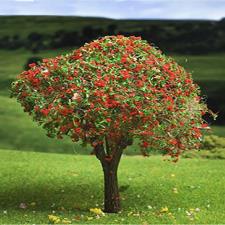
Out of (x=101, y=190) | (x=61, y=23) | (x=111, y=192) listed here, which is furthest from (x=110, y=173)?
(x=61, y=23)

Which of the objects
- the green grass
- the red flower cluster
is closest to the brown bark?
the red flower cluster

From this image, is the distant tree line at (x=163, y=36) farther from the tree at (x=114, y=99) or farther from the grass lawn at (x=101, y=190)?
the tree at (x=114, y=99)

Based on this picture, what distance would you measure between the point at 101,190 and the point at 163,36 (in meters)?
64.5

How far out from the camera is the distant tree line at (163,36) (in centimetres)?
8631

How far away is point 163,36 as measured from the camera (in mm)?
88250

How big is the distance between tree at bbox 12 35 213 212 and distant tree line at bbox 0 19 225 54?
63.4m

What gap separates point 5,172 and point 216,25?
63.7m

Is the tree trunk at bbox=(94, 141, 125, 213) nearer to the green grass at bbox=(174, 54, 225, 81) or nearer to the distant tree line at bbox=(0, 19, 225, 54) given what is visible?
the green grass at bbox=(174, 54, 225, 81)

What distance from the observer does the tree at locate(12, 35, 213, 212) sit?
19062mm

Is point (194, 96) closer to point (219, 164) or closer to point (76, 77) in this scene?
point (76, 77)

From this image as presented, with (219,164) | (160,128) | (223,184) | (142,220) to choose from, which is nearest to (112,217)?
(142,220)

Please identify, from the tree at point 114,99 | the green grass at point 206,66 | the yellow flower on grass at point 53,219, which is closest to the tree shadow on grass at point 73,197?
the tree at point 114,99

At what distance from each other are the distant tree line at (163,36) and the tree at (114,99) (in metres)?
63.4

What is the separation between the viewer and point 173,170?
32.4 metres
